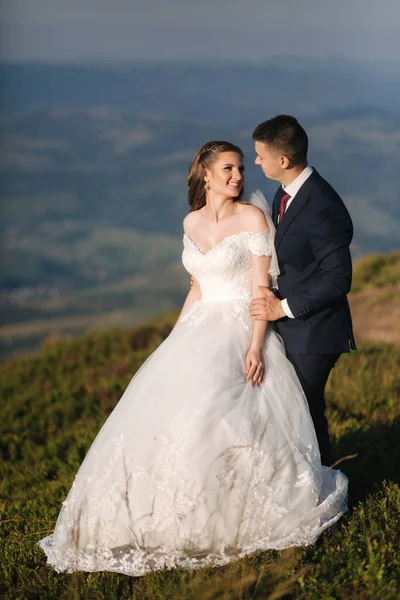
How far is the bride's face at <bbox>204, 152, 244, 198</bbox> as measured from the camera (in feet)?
17.6

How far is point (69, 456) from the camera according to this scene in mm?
9039

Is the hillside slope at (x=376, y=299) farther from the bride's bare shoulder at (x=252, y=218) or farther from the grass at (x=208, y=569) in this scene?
the bride's bare shoulder at (x=252, y=218)

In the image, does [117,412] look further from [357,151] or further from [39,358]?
[357,151]

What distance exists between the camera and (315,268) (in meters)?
5.22

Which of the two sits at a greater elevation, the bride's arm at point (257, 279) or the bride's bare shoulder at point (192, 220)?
the bride's bare shoulder at point (192, 220)

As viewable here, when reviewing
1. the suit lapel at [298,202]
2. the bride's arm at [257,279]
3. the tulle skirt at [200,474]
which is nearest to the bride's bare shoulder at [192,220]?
the bride's arm at [257,279]

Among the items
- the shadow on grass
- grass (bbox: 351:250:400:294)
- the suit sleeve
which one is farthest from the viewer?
grass (bbox: 351:250:400:294)

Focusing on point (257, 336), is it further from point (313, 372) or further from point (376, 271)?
point (376, 271)

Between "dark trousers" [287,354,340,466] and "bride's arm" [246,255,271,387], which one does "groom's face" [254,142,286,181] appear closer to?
"bride's arm" [246,255,271,387]

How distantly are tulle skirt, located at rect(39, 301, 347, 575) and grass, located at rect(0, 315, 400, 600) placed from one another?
0.14 m

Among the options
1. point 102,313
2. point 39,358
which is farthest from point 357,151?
point 39,358

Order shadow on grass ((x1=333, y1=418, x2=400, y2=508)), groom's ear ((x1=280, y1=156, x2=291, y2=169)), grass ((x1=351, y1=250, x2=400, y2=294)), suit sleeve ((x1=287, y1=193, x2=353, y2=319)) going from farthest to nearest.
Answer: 1. grass ((x1=351, y1=250, x2=400, y2=294))
2. shadow on grass ((x1=333, y1=418, x2=400, y2=508))
3. groom's ear ((x1=280, y1=156, x2=291, y2=169))
4. suit sleeve ((x1=287, y1=193, x2=353, y2=319))

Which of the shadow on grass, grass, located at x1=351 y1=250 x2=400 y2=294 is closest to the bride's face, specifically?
the shadow on grass

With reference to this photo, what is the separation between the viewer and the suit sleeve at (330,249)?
504 cm
